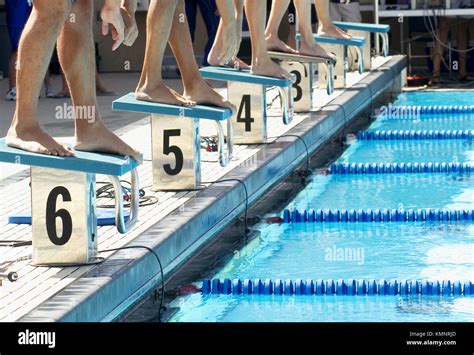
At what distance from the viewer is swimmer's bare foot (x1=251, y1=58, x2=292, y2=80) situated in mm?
6742

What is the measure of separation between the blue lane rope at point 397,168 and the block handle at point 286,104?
47 cm

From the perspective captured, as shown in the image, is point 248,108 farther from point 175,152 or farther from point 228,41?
point 175,152

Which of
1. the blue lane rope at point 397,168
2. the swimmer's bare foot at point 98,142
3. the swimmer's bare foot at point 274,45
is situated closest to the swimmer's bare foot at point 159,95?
the swimmer's bare foot at point 98,142

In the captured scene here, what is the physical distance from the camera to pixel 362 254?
17.7 ft

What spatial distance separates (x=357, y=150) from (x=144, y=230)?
386cm

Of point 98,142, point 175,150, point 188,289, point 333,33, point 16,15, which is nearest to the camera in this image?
point 98,142

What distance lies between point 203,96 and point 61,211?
61.7 inches

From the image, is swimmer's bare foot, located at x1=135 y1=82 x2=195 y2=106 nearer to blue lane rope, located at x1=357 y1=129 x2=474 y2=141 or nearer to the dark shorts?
blue lane rope, located at x1=357 y1=129 x2=474 y2=141

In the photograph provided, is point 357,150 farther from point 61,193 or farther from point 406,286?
point 61,193

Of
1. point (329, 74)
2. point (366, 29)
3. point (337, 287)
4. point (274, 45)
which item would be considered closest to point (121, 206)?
point (337, 287)

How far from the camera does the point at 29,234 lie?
15.3 ft

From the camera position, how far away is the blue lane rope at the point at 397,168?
7320 millimetres

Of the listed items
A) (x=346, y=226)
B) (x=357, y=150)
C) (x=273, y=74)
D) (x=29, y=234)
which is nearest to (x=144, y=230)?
(x=29, y=234)

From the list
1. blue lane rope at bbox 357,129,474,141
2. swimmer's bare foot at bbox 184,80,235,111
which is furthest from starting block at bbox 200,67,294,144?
blue lane rope at bbox 357,129,474,141
